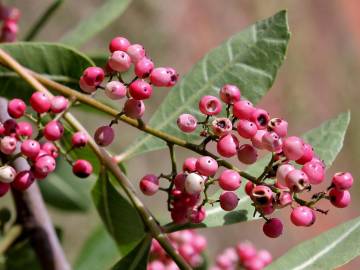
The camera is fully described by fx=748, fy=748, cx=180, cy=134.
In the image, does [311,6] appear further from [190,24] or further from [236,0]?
[190,24]

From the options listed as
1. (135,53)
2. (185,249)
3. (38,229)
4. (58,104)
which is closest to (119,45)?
(135,53)

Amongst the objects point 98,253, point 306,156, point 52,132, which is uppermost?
point 52,132

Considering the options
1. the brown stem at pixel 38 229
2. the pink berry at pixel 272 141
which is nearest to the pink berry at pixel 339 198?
the pink berry at pixel 272 141

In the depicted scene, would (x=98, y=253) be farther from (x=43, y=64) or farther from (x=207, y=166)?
(x=207, y=166)

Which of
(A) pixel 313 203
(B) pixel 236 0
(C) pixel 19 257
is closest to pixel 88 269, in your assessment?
(C) pixel 19 257

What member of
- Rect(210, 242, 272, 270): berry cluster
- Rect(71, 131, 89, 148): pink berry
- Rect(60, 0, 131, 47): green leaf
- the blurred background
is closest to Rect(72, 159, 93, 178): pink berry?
Rect(71, 131, 89, 148): pink berry
